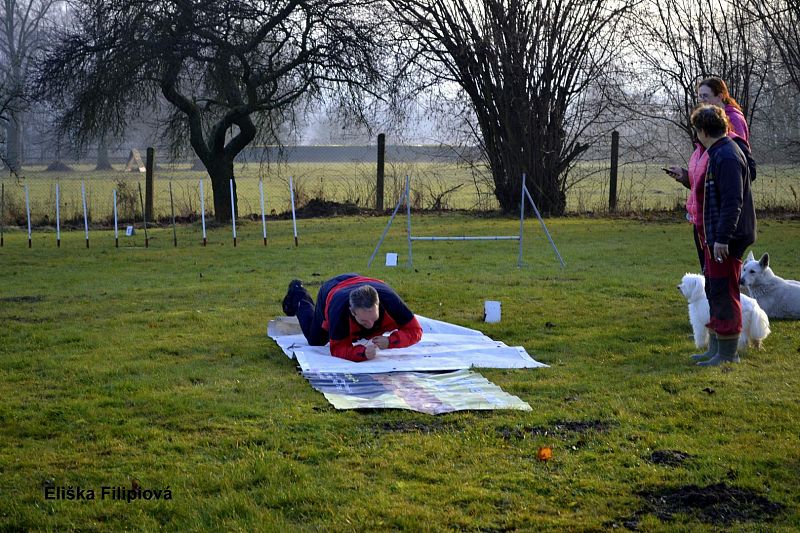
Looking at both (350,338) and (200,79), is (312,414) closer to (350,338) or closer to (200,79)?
(350,338)

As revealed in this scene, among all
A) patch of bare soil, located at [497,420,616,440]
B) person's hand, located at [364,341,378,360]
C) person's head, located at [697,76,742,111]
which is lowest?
patch of bare soil, located at [497,420,616,440]

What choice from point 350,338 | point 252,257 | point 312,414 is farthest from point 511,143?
point 312,414

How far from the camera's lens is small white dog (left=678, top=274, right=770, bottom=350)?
7262 mm

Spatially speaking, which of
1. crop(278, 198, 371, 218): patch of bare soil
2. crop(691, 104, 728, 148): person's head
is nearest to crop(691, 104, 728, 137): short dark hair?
crop(691, 104, 728, 148): person's head

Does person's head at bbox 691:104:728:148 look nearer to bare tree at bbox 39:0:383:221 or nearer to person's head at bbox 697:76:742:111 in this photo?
person's head at bbox 697:76:742:111

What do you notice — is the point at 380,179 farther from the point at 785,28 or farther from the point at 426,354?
the point at 426,354

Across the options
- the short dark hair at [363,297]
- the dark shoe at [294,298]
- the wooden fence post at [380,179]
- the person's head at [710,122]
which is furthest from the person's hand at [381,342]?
the wooden fence post at [380,179]

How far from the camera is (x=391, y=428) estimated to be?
17.7 feet

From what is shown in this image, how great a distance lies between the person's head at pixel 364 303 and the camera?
6.68 meters

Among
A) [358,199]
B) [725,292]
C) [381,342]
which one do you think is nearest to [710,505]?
[725,292]

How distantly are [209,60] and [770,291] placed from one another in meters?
12.9

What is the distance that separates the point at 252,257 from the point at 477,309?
235 inches

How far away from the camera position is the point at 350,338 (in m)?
7.13

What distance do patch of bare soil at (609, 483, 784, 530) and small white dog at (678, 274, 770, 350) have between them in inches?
122
